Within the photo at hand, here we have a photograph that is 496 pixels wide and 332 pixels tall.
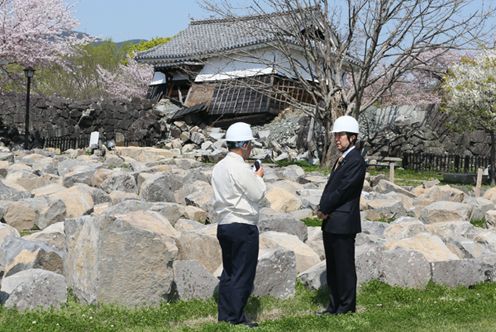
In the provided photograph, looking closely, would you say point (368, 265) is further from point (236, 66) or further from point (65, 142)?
point (236, 66)

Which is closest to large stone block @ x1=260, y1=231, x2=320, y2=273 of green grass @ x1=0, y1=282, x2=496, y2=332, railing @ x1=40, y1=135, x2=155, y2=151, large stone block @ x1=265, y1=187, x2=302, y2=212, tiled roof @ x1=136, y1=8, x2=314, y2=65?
green grass @ x1=0, y1=282, x2=496, y2=332

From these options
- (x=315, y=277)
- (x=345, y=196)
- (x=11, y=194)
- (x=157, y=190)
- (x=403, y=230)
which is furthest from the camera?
(x=157, y=190)

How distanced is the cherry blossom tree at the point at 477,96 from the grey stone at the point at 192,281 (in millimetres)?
20126

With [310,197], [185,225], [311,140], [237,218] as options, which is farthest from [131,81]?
[237,218]

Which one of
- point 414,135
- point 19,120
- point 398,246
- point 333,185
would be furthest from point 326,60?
point 333,185

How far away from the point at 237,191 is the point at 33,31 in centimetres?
2881

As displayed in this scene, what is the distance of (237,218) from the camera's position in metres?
6.54

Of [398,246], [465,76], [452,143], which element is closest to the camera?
[398,246]

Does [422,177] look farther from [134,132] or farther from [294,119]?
[134,132]

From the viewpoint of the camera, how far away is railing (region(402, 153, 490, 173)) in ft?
102

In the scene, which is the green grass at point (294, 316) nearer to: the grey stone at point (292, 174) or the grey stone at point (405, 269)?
the grey stone at point (405, 269)

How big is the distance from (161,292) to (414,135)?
2886 centimetres

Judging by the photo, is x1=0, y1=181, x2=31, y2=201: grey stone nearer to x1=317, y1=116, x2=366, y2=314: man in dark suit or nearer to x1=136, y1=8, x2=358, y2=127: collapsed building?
x1=317, y1=116, x2=366, y2=314: man in dark suit

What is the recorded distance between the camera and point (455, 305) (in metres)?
7.36
